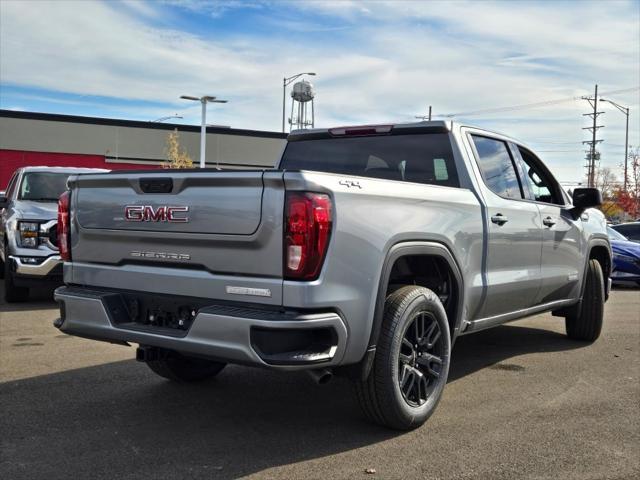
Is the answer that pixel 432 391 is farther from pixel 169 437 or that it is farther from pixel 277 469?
pixel 169 437

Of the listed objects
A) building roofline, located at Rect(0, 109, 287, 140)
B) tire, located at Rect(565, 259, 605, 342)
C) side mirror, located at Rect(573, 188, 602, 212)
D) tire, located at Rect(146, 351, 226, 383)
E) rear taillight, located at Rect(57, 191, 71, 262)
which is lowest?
tire, located at Rect(146, 351, 226, 383)

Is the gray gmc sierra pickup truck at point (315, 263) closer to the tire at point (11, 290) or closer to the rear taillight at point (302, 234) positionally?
the rear taillight at point (302, 234)

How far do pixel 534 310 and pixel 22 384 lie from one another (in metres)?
4.11

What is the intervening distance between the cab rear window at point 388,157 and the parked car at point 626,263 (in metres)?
9.40

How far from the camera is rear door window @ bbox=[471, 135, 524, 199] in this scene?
519 cm

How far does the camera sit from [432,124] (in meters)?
5.05

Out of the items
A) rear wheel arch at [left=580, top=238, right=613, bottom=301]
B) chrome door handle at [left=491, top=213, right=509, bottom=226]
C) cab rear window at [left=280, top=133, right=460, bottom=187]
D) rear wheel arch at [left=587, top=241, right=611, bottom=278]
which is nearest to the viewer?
chrome door handle at [left=491, top=213, right=509, bottom=226]

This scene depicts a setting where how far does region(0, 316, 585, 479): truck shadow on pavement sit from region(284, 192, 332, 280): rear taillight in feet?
3.52

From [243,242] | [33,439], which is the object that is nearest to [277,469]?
[243,242]

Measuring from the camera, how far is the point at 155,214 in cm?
378

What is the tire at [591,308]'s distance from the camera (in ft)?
22.4

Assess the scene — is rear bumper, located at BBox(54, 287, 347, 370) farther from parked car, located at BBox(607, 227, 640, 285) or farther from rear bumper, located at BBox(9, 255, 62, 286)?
parked car, located at BBox(607, 227, 640, 285)

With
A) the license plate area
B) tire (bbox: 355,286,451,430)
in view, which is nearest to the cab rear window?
tire (bbox: 355,286,451,430)

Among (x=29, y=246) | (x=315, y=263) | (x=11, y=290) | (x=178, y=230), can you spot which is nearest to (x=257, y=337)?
(x=315, y=263)
